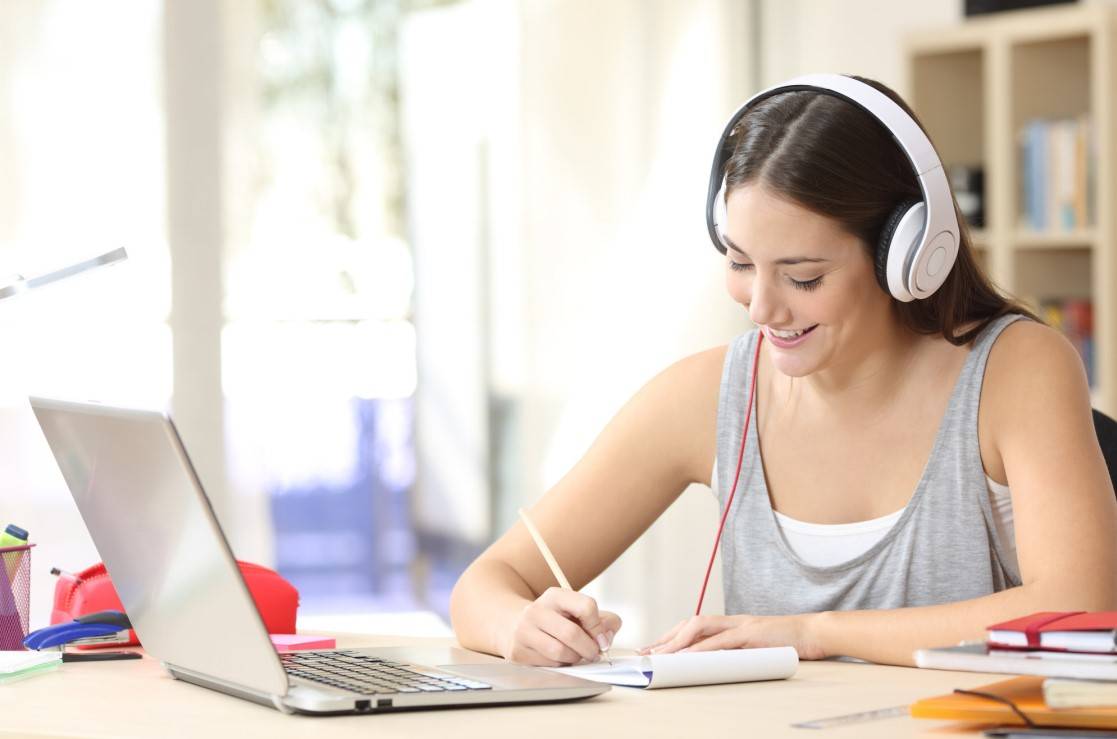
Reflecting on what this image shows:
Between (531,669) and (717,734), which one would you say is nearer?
(717,734)

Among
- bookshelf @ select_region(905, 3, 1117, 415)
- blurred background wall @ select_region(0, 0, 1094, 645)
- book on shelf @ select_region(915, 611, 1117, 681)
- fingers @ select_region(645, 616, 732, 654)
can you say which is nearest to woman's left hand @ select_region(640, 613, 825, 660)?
fingers @ select_region(645, 616, 732, 654)

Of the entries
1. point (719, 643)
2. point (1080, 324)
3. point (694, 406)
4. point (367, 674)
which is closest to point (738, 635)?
point (719, 643)

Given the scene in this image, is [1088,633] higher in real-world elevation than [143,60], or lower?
lower

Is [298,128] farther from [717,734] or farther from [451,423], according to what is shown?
[717,734]

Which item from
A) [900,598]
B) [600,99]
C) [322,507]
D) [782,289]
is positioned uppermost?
[600,99]

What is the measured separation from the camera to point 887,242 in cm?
152

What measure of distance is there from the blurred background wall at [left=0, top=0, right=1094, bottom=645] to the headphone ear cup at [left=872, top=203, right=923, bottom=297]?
1773mm

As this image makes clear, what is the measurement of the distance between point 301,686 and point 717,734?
32cm

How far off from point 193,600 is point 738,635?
1.63 ft

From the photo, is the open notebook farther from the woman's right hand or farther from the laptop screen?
the laptop screen

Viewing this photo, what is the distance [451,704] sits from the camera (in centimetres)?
110

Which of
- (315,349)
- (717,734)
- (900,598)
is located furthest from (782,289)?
(315,349)

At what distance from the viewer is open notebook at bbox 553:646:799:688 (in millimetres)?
1193

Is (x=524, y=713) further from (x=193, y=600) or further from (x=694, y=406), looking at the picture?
(x=694, y=406)
